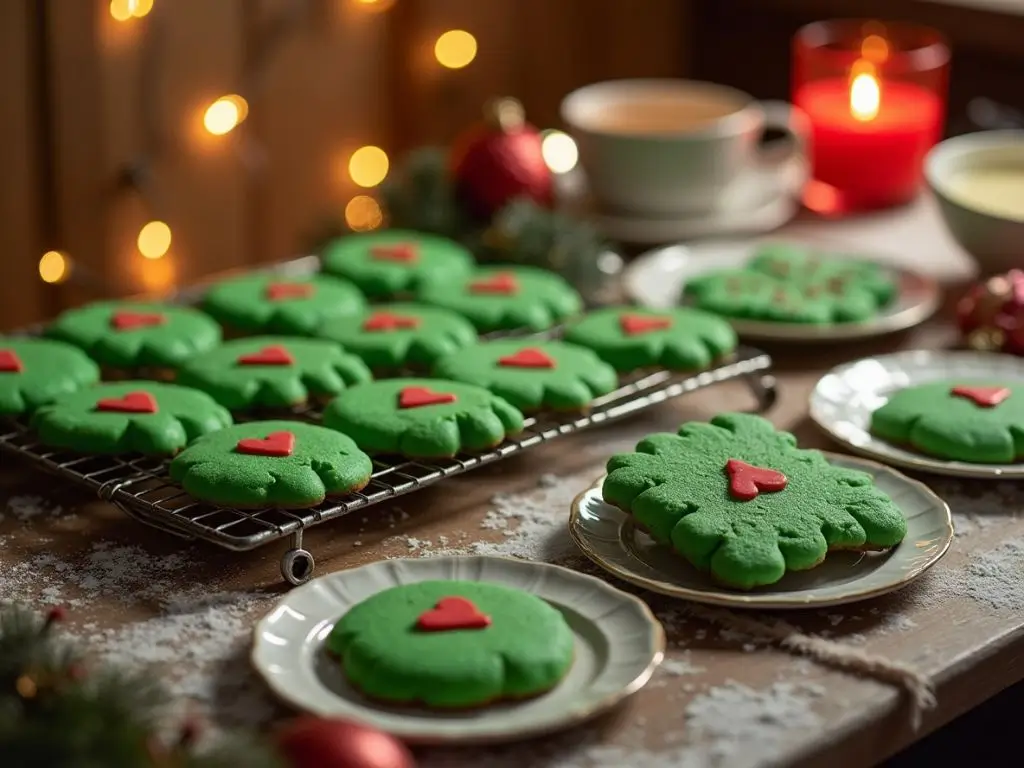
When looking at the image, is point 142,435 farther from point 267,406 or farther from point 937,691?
point 937,691

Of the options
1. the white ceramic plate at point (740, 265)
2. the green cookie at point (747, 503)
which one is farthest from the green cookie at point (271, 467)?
the white ceramic plate at point (740, 265)

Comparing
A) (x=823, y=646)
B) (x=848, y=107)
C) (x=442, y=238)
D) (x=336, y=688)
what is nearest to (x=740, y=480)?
(x=823, y=646)

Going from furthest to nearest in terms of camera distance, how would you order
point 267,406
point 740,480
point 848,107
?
point 848,107
point 267,406
point 740,480

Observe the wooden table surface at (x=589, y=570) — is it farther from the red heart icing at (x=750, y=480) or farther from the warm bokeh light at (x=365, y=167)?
the warm bokeh light at (x=365, y=167)

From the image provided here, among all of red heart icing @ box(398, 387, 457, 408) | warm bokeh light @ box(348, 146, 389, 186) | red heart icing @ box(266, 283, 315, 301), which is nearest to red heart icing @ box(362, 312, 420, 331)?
red heart icing @ box(266, 283, 315, 301)

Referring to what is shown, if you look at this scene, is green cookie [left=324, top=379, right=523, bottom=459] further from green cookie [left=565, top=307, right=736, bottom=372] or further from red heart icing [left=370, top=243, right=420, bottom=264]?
red heart icing [left=370, top=243, right=420, bottom=264]

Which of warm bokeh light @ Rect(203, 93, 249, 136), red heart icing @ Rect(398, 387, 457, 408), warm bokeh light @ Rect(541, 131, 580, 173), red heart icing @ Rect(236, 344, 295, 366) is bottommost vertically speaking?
red heart icing @ Rect(398, 387, 457, 408)
